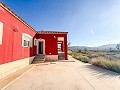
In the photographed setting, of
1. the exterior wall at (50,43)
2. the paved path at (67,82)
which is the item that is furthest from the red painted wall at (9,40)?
the exterior wall at (50,43)

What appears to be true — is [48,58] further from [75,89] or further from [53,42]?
[75,89]

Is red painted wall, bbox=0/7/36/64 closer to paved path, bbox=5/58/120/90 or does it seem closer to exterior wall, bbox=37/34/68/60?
paved path, bbox=5/58/120/90

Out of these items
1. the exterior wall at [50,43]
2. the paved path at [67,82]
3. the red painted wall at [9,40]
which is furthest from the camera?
the exterior wall at [50,43]

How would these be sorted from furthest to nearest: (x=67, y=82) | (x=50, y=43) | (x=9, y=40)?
(x=50, y=43) < (x=9, y=40) < (x=67, y=82)

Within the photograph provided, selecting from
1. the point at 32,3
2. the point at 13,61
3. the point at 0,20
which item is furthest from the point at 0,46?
the point at 32,3

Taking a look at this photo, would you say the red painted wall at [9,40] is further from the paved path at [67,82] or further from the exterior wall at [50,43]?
the exterior wall at [50,43]

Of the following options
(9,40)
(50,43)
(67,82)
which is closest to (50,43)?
(50,43)

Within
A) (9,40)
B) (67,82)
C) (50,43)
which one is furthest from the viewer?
(50,43)

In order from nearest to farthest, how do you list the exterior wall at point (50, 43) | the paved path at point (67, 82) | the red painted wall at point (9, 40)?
the paved path at point (67, 82)
the red painted wall at point (9, 40)
the exterior wall at point (50, 43)

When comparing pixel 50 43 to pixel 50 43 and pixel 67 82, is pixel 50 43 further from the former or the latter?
pixel 67 82

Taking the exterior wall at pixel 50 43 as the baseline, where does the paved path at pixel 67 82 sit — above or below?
below

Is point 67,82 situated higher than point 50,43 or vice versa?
point 50,43

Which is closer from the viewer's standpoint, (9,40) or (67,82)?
(67,82)

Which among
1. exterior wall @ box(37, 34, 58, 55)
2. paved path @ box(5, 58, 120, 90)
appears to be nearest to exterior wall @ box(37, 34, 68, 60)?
exterior wall @ box(37, 34, 58, 55)
